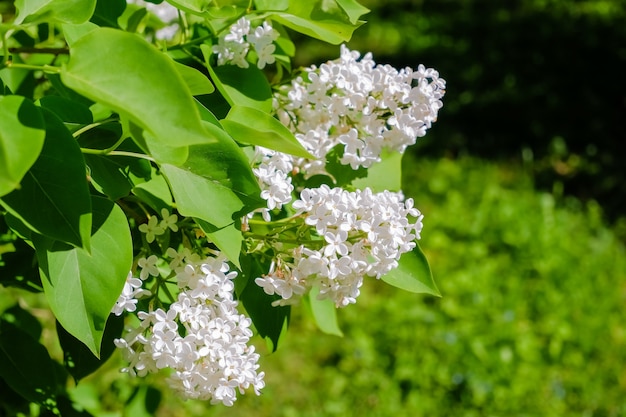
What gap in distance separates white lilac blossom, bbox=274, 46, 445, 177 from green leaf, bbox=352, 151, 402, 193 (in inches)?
2.1

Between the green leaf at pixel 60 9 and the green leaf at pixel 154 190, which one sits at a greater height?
the green leaf at pixel 60 9

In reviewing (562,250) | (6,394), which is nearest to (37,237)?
(6,394)

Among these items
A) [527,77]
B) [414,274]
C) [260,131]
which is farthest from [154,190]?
[527,77]

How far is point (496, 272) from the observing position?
3.27 meters

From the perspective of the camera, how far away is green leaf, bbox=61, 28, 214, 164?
687 mm

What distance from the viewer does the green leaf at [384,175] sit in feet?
3.91

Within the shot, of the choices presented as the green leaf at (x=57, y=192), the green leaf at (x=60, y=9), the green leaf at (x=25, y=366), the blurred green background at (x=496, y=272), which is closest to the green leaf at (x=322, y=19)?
the green leaf at (x=60, y=9)

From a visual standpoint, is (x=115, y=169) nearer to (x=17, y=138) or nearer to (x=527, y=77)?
(x=17, y=138)

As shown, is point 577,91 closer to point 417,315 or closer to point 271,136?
point 417,315

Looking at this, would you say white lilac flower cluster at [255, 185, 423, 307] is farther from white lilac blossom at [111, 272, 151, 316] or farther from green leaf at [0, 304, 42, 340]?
green leaf at [0, 304, 42, 340]

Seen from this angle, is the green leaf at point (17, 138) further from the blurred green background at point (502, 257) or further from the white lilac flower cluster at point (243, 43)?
the blurred green background at point (502, 257)

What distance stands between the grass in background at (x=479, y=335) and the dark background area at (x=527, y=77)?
45cm

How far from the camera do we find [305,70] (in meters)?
1.19

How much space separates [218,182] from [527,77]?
423 cm
